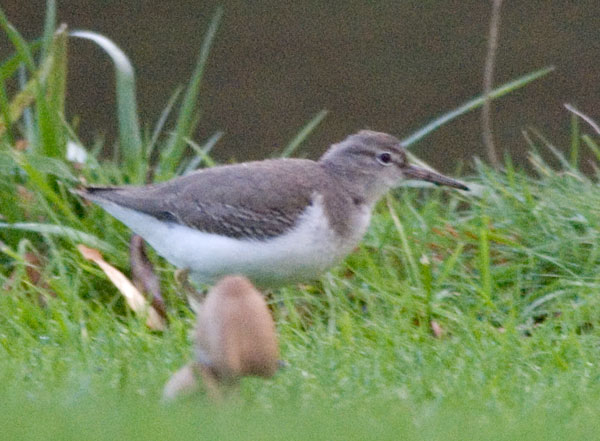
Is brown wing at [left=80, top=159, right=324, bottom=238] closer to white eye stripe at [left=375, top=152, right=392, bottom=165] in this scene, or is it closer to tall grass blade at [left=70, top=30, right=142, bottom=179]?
white eye stripe at [left=375, top=152, right=392, bottom=165]

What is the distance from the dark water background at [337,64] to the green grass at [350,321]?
3081 millimetres

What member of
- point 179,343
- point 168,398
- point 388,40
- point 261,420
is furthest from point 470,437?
point 388,40

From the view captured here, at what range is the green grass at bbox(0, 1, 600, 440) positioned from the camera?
11.2 ft

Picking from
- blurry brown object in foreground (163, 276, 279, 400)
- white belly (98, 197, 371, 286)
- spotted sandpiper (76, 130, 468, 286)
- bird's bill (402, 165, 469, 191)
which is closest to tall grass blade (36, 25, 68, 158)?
spotted sandpiper (76, 130, 468, 286)

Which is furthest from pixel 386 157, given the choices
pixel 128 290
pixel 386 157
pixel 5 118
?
pixel 5 118

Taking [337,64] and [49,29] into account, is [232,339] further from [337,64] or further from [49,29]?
[337,64]

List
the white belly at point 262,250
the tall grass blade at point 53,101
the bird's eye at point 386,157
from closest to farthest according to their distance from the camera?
the white belly at point 262,250 → the bird's eye at point 386,157 → the tall grass blade at point 53,101

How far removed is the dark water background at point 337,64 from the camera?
412 inches

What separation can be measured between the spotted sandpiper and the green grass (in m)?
0.28

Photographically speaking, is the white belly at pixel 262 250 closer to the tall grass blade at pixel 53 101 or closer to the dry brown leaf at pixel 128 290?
the dry brown leaf at pixel 128 290

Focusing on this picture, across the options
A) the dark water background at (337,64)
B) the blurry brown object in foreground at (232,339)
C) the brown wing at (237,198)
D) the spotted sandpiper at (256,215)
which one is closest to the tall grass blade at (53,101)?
the spotted sandpiper at (256,215)

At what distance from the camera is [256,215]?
521 cm

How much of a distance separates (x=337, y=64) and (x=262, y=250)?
6.12m

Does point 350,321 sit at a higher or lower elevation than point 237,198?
lower
